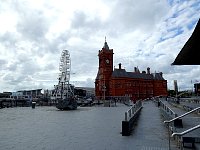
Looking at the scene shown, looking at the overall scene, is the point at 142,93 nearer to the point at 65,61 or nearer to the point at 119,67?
the point at 119,67

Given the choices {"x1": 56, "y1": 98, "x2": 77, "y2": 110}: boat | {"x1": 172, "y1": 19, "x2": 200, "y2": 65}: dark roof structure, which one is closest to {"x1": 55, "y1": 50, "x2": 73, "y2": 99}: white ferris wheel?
{"x1": 56, "y1": 98, "x2": 77, "y2": 110}: boat

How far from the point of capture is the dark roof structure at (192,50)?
551 centimetres

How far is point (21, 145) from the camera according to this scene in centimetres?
1081

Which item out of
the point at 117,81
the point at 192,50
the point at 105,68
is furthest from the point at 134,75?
the point at 192,50

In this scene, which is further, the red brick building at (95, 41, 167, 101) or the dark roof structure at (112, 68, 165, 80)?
the dark roof structure at (112, 68, 165, 80)

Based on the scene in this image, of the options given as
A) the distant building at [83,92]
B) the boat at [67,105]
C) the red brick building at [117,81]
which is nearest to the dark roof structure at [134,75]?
the red brick building at [117,81]

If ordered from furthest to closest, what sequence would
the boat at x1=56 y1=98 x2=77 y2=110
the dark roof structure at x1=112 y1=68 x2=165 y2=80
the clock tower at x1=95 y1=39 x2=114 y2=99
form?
the clock tower at x1=95 y1=39 x2=114 y2=99
the dark roof structure at x1=112 y1=68 x2=165 y2=80
the boat at x1=56 y1=98 x2=77 y2=110

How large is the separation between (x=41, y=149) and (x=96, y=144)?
238 centimetres

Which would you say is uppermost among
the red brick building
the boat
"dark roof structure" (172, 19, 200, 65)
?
the red brick building

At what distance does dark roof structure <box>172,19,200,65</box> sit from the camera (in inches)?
217

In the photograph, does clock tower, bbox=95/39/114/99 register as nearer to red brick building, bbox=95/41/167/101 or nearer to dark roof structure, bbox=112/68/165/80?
red brick building, bbox=95/41/167/101

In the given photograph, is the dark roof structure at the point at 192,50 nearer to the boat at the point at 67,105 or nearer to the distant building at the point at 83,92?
the boat at the point at 67,105

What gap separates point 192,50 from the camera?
6.86 metres

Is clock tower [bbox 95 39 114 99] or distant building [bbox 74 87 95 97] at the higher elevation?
clock tower [bbox 95 39 114 99]
